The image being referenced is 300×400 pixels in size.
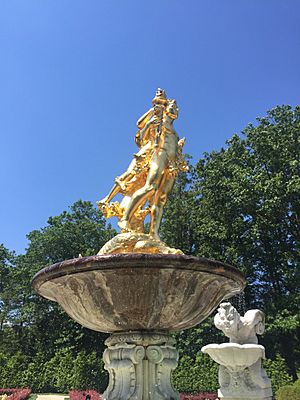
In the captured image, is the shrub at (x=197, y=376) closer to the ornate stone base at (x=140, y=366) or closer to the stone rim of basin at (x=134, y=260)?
the ornate stone base at (x=140, y=366)

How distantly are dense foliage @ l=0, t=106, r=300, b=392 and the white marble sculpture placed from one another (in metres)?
11.0

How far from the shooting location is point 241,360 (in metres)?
9.22

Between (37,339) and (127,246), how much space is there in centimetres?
2891

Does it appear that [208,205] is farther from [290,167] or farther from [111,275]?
[111,275]

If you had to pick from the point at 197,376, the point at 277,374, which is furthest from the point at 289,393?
the point at 197,376

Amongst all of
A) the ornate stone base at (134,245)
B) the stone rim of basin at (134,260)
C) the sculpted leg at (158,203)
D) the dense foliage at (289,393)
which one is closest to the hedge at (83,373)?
the dense foliage at (289,393)

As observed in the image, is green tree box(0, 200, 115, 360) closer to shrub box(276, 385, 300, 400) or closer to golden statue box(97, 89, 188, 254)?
shrub box(276, 385, 300, 400)

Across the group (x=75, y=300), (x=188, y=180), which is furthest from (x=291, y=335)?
(x=75, y=300)

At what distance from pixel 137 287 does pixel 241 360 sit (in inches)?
176

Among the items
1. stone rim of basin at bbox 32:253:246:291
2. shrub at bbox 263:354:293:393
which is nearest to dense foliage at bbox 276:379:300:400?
shrub at bbox 263:354:293:393

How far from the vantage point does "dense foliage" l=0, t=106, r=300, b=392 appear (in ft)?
73.7

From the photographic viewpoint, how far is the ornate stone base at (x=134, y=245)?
7.53 meters

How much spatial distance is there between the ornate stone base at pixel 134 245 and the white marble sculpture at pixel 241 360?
2963 mm

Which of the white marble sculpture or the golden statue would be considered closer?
the golden statue
